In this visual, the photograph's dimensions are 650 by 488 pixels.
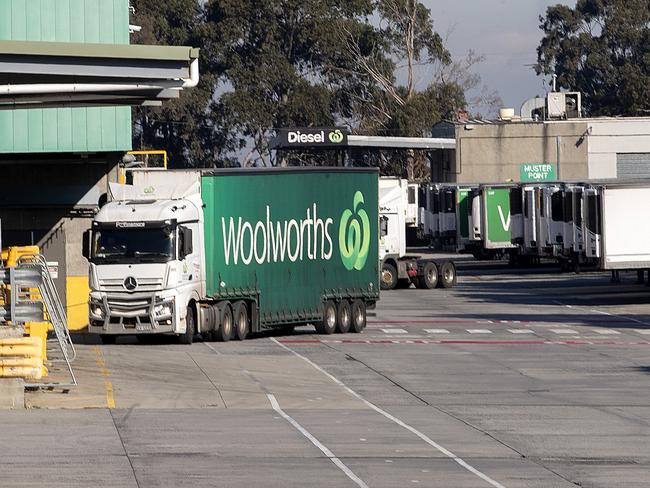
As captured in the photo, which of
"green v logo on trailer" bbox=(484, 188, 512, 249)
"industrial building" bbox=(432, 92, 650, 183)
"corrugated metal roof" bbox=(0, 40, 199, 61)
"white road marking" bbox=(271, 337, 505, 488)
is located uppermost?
"industrial building" bbox=(432, 92, 650, 183)

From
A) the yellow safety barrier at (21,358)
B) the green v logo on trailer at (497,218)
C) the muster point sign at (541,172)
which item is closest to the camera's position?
the yellow safety barrier at (21,358)

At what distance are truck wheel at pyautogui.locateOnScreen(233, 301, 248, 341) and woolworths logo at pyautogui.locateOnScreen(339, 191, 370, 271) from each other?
346 cm

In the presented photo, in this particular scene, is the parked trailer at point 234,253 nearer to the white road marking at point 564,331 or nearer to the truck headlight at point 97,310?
the truck headlight at point 97,310

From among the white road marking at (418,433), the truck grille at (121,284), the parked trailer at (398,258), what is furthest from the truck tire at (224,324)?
the parked trailer at (398,258)

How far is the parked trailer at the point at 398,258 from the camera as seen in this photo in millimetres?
53438

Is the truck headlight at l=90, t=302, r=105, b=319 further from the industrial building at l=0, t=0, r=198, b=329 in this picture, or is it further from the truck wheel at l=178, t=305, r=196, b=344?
the industrial building at l=0, t=0, r=198, b=329

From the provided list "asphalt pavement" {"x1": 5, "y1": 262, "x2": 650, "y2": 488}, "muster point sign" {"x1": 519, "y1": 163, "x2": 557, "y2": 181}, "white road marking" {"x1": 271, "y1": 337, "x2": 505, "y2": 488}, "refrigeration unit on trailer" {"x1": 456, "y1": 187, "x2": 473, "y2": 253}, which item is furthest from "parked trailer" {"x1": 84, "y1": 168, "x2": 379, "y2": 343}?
"muster point sign" {"x1": 519, "y1": 163, "x2": 557, "y2": 181}

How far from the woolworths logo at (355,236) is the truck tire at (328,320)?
114 cm

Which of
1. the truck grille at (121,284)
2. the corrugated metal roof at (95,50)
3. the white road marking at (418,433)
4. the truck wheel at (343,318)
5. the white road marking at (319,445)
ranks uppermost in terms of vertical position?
the corrugated metal roof at (95,50)

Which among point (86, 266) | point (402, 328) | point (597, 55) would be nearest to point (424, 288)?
point (402, 328)

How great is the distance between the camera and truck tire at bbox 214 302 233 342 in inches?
1367

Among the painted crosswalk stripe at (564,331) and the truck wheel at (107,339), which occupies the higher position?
the truck wheel at (107,339)

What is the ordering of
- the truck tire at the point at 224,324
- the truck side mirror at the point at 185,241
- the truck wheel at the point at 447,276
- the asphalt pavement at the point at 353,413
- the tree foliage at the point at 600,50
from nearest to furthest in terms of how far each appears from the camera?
the asphalt pavement at the point at 353,413 → the truck side mirror at the point at 185,241 → the truck tire at the point at 224,324 → the truck wheel at the point at 447,276 → the tree foliage at the point at 600,50

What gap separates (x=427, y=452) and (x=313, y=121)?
90135mm
